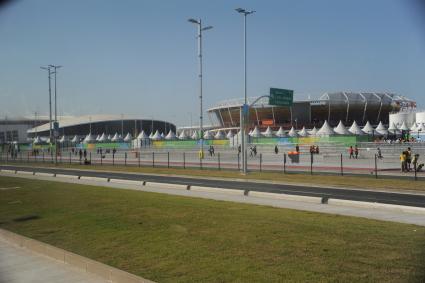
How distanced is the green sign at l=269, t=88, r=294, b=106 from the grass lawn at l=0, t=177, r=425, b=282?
24157 millimetres

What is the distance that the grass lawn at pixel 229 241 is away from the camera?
6.56 meters

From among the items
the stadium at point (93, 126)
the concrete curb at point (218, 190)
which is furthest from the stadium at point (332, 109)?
the concrete curb at point (218, 190)

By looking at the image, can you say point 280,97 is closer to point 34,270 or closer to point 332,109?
point 34,270

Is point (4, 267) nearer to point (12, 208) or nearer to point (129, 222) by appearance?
point (129, 222)

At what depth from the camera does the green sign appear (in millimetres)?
37531

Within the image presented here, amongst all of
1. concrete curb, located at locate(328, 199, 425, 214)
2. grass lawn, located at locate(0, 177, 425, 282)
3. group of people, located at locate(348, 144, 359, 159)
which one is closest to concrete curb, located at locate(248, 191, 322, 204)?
concrete curb, located at locate(328, 199, 425, 214)

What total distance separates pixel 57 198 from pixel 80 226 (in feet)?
20.6

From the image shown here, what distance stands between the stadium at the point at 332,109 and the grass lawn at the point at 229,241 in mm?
112544

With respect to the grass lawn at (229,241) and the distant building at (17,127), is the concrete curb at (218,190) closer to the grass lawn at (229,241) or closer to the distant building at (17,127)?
the grass lawn at (229,241)

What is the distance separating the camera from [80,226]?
11.0 meters

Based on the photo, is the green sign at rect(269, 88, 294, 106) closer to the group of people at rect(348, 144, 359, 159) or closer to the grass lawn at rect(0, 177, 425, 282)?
the group of people at rect(348, 144, 359, 159)

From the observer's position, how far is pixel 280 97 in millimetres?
38250

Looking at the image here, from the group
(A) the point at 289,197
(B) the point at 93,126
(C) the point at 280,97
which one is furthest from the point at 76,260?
(B) the point at 93,126

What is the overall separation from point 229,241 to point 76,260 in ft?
8.74
